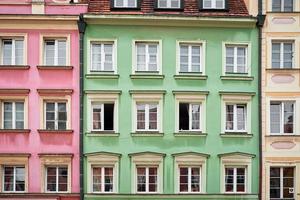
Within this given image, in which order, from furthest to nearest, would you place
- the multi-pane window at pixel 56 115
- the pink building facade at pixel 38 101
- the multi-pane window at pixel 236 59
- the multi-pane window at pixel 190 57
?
the multi-pane window at pixel 236 59 < the multi-pane window at pixel 190 57 < the multi-pane window at pixel 56 115 < the pink building facade at pixel 38 101

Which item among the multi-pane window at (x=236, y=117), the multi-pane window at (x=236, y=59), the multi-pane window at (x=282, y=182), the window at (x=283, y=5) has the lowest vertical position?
the multi-pane window at (x=282, y=182)

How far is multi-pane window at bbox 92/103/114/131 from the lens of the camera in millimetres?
21578

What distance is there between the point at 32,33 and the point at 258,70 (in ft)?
35.8

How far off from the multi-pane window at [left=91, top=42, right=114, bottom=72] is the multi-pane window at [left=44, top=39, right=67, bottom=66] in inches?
54.1

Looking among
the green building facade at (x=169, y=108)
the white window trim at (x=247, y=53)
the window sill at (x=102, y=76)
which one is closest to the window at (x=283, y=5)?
the green building facade at (x=169, y=108)

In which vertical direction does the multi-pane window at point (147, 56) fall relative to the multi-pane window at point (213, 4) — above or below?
below

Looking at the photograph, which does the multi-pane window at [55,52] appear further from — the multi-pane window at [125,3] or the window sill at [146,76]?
the window sill at [146,76]

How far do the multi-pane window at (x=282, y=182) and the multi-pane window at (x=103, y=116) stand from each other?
8051mm

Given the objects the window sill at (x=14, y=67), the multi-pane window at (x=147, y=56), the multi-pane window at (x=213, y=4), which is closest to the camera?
the window sill at (x=14, y=67)

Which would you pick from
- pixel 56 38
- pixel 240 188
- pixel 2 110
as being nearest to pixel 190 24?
pixel 56 38

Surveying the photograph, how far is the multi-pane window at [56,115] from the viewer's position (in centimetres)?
2150

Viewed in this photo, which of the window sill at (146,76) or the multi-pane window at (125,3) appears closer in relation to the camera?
the window sill at (146,76)

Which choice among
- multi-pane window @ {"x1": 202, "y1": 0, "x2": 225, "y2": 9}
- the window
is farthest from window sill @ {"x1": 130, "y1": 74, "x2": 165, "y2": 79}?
the window

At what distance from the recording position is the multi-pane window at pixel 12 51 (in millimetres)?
21562
